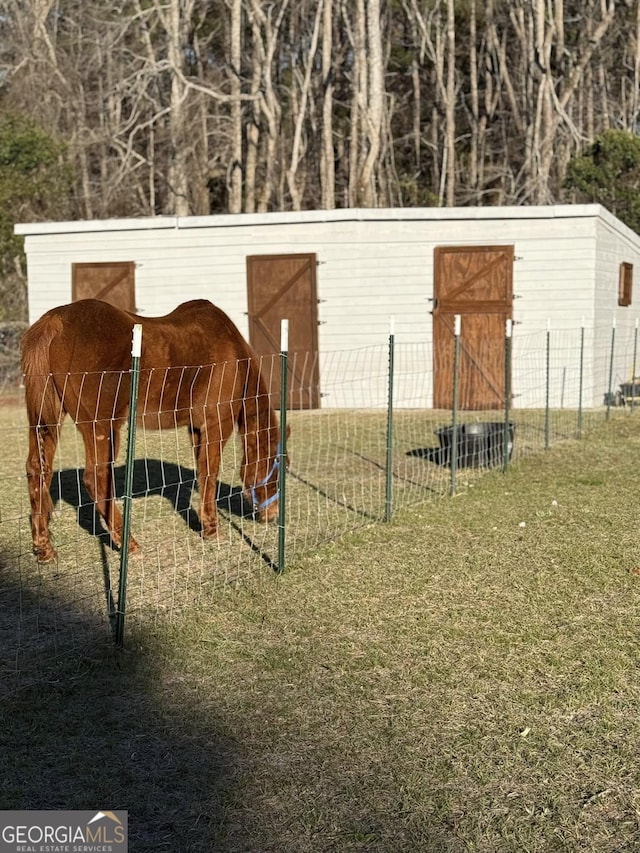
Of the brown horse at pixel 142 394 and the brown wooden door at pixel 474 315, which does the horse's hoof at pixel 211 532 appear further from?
the brown wooden door at pixel 474 315

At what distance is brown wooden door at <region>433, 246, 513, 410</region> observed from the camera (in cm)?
1429

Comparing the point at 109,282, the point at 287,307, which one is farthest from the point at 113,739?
the point at 109,282

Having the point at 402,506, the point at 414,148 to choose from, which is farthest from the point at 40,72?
the point at 402,506

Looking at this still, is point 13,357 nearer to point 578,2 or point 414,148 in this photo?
point 414,148

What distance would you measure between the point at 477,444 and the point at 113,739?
20.6 feet

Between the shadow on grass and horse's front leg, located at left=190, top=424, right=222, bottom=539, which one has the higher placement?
horse's front leg, located at left=190, top=424, right=222, bottom=539

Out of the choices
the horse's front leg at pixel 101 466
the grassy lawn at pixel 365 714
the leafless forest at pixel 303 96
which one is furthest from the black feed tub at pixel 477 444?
the leafless forest at pixel 303 96

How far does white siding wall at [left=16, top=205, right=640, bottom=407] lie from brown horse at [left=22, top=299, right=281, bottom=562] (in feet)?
26.0

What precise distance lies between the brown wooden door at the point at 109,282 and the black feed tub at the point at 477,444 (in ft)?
23.5

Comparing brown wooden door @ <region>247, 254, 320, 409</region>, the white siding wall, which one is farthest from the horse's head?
brown wooden door @ <region>247, 254, 320, 409</region>

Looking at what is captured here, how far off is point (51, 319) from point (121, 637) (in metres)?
2.15

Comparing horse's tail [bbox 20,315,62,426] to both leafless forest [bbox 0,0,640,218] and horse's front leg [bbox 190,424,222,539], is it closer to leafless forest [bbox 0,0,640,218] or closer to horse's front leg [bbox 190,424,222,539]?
horse's front leg [bbox 190,424,222,539]

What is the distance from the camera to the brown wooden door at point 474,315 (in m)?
14.3

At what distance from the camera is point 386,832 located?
2883mm
